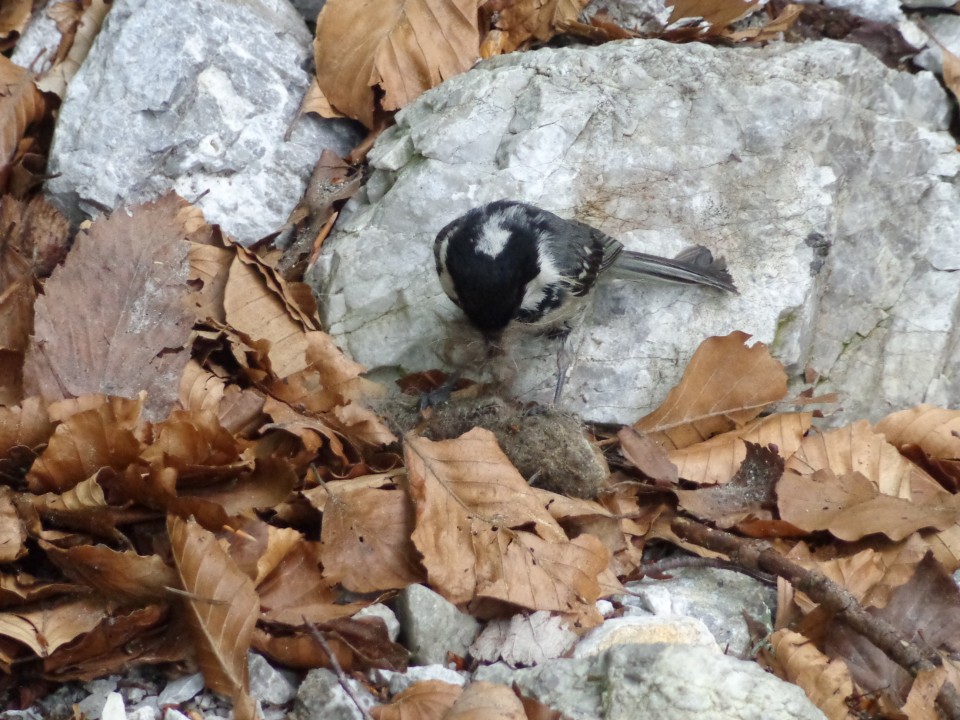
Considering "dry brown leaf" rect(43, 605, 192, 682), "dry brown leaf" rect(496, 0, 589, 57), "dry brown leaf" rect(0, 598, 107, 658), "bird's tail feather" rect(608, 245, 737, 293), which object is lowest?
"bird's tail feather" rect(608, 245, 737, 293)

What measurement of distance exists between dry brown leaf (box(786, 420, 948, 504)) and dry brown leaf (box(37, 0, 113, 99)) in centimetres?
366

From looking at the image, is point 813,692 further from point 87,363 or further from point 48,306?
point 48,306

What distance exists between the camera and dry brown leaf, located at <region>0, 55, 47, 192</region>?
14.7 feet

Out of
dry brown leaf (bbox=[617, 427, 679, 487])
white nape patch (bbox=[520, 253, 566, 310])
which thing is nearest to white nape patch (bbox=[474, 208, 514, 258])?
white nape patch (bbox=[520, 253, 566, 310])

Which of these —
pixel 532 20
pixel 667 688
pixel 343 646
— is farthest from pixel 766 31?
pixel 343 646

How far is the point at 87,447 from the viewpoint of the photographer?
3.02m

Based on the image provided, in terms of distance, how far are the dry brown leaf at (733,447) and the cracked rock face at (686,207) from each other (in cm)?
40

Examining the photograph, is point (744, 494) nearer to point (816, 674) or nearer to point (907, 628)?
point (907, 628)

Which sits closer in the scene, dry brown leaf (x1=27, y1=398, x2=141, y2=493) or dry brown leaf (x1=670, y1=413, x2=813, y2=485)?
dry brown leaf (x1=27, y1=398, x2=141, y2=493)

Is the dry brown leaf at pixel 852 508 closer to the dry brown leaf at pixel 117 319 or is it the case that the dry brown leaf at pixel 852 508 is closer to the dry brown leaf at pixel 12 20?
the dry brown leaf at pixel 117 319

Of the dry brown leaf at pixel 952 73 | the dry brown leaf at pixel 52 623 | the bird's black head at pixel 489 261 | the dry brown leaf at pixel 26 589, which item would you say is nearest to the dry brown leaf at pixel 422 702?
the dry brown leaf at pixel 52 623

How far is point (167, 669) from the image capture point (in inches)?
112

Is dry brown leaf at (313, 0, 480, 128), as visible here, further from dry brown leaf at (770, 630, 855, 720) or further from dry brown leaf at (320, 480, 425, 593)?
dry brown leaf at (770, 630, 855, 720)

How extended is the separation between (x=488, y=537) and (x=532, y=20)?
340 cm
